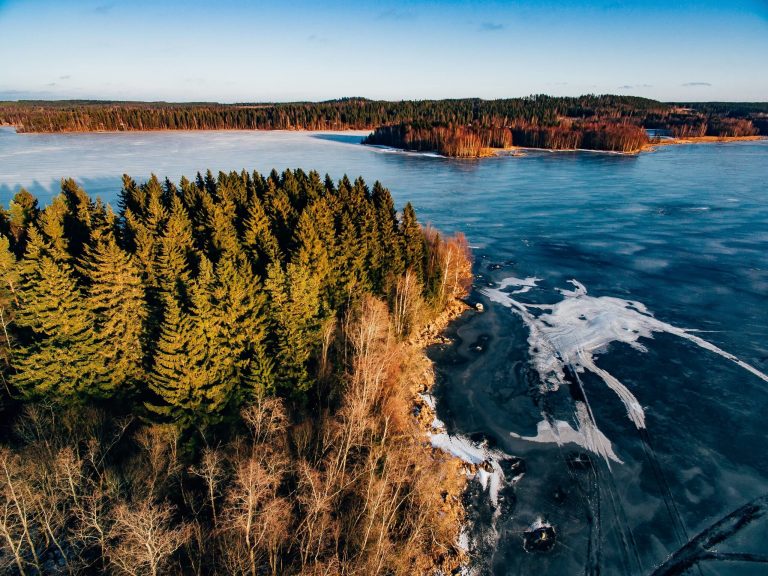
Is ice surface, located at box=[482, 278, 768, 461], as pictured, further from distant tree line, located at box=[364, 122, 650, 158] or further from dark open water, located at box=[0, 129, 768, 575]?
distant tree line, located at box=[364, 122, 650, 158]

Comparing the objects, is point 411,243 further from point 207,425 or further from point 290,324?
point 207,425

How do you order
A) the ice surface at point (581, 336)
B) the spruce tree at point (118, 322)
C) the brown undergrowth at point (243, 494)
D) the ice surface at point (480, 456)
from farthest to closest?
the ice surface at point (581, 336)
the ice surface at point (480, 456)
the spruce tree at point (118, 322)
the brown undergrowth at point (243, 494)

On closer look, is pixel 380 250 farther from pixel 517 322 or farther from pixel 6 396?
pixel 6 396

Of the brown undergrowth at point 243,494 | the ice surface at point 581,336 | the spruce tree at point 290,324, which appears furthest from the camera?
the ice surface at point 581,336

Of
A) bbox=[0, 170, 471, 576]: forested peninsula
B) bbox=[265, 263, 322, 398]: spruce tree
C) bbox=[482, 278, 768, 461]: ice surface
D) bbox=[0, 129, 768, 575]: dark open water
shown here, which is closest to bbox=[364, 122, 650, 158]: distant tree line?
bbox=[0, 129, 768, 575]: dark open water

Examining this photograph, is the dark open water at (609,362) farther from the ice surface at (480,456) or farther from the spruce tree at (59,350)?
the spruce tree at (59,350)

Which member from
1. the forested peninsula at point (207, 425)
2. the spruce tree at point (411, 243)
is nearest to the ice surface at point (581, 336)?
the forested peninsula at point (207, 425)

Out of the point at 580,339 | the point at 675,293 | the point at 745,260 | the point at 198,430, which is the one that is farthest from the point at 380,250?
the point at 745,260
